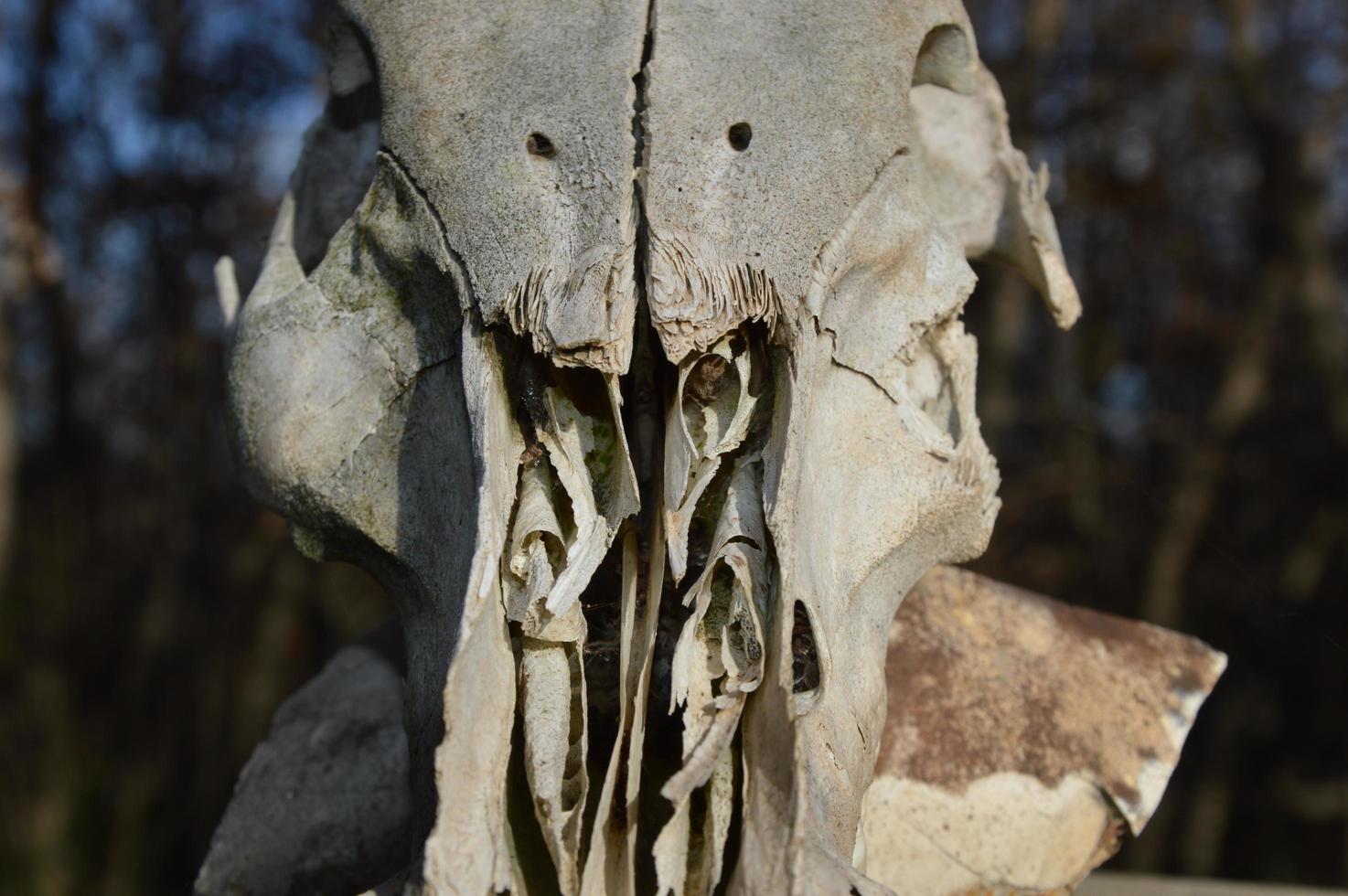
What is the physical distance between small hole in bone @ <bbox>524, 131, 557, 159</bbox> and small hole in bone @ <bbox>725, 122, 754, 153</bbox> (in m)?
0.27

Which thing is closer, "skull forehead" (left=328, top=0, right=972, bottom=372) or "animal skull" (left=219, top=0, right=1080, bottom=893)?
"animal skull" (left=219, top=0, right=1080, bottom=893)

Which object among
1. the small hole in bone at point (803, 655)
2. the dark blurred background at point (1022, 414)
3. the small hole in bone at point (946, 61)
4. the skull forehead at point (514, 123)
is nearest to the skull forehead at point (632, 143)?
the skull forehead at point (514, 123)

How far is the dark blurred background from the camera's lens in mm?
7676

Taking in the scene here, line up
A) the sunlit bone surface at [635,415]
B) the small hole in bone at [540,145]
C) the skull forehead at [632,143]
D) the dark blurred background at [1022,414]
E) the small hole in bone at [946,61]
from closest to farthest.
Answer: the sunlit bone surface at [635,415]
the skull forehead at [632,143]
the small hole in bone at [540,145]
the small hole in bone at [946,61]
the dark blurred background at [1022,414]

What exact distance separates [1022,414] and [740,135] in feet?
22.6

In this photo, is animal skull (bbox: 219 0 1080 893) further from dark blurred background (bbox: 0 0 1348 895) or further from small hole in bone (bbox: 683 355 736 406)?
dark blurred background (bbox: 0 0 1348 895)

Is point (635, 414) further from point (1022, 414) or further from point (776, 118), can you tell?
point (1022, 414)

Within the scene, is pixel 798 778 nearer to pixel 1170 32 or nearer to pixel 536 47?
pixel 536 47

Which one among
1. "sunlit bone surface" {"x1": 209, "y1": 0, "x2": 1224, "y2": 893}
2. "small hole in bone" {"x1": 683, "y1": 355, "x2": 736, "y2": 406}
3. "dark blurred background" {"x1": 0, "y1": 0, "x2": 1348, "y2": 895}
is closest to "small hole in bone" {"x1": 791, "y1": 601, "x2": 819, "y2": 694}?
A: "sunlit bone surface" {"x1": 209, "y1": 0, "x2": 1224, "y2": 893}

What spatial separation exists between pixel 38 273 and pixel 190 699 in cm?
302

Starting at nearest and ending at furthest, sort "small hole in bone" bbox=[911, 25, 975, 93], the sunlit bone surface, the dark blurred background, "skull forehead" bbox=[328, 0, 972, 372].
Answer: the sunlit bone surface, "skull forehead" bbox=[328, 0, 972, 372], "small hole in bone" bbox=[911, 25, 975, 93], the dark blurred background

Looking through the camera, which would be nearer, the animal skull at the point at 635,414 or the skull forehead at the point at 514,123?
the animal skull at the point at 635,414

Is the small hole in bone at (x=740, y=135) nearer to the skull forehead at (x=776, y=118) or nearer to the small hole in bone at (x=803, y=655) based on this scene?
the skull forehead at (x=776, y=118)

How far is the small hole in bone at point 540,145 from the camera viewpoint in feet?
7.55
